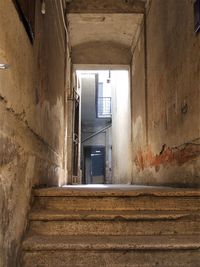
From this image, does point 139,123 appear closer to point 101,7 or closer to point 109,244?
point 101,7

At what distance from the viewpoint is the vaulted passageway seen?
1.90 m

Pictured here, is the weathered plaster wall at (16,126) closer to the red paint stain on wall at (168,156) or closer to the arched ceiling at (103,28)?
the red paint stain on wall at (168,156)

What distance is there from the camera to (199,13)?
290 centimetres

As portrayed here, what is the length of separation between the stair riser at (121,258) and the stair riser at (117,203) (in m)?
0.52

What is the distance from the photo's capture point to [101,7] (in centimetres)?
592

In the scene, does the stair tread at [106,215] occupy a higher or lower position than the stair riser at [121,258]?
higher

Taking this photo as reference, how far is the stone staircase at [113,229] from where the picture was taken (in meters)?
2.08

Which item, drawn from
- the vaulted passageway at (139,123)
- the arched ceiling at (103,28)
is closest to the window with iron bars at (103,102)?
the arched ceiling at (103,28)

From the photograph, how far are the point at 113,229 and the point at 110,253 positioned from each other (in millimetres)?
260

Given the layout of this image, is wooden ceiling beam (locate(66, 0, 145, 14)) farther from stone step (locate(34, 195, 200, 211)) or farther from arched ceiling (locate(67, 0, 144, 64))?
stone step (locate(34, 195, 200, 211))

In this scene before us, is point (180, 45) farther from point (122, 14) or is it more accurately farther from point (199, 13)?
point (122, 14)

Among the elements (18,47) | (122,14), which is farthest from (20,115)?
(122,14)

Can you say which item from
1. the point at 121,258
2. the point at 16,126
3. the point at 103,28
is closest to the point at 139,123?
the point at 103,28

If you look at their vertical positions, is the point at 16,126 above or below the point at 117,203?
above
